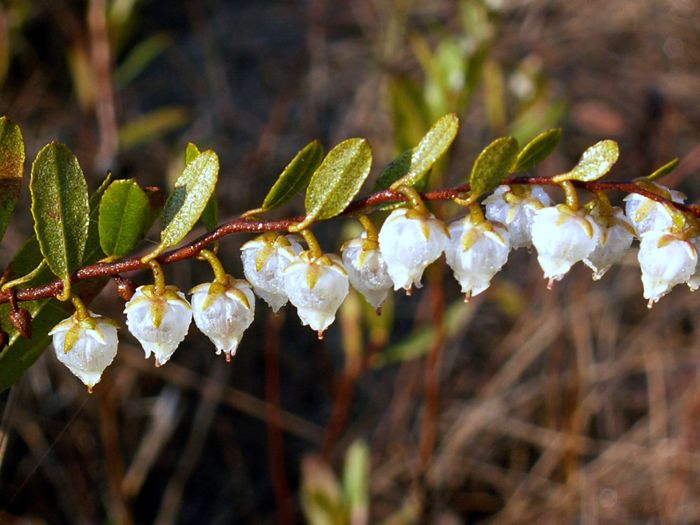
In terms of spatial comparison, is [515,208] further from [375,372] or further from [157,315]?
[375,372]

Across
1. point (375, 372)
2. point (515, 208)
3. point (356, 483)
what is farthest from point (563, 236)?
point (375, 372)

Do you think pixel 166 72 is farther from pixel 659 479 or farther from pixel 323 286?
pixel 323 286

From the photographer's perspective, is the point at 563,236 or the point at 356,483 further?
the point at 356,483

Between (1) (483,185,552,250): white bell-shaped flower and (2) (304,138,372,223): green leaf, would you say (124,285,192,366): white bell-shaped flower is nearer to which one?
(2) (304,138,372,223): green leaf

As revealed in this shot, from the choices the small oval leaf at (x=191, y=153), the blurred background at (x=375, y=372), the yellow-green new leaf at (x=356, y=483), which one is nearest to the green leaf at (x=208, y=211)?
the small oval leaf at (x=191, y=153)

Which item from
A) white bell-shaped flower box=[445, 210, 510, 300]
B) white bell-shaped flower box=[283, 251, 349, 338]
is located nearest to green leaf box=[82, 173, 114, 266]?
white bell-shaped flower box=[283, 251, 349, 338]

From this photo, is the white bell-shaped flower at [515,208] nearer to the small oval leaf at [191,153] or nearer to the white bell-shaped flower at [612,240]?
the white bell-shaped flower at [612,240]
